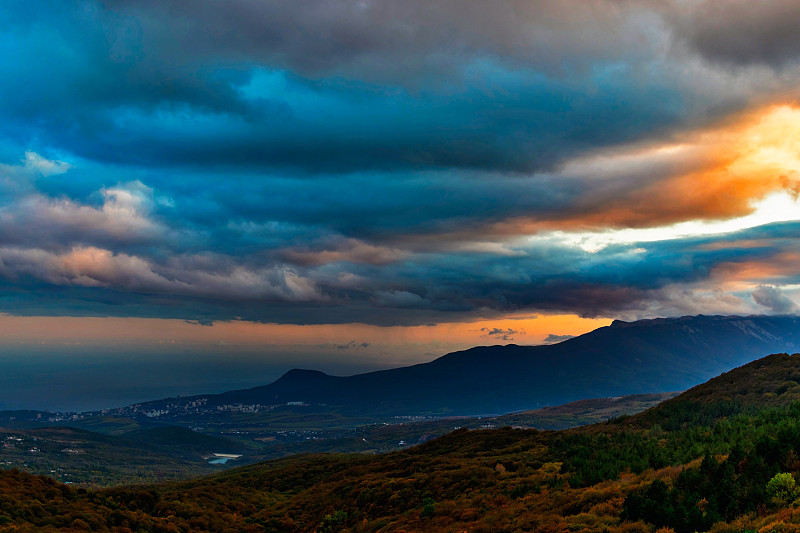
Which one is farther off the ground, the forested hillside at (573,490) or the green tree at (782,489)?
the green tree at (782,489)

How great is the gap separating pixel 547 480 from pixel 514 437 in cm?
5757

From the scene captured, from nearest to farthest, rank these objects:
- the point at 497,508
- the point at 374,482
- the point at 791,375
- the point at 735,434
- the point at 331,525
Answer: the point at 497,508
the point at 735,434
the point at 331,525
the point at 374,482
the point at 791,375

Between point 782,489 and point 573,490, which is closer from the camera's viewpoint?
point 782,489

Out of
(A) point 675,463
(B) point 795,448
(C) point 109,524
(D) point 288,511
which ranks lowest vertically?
(D) point 288,511

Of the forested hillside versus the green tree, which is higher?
the green tree

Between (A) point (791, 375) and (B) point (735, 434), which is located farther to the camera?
(A) point (791, 375)

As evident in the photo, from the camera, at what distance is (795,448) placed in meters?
37.9

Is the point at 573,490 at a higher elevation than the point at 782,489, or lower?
lower

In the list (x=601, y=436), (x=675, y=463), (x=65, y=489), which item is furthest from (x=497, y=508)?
(x=65, y=489)

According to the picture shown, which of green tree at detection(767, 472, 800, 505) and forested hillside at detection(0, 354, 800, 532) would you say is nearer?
green tree at detection(767, 472, 800, 505)

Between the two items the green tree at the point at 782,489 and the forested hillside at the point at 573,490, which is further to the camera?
the forested hillside at the point at 573,490

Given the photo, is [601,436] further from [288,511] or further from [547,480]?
[288,511]

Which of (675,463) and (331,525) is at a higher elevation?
(675,463)

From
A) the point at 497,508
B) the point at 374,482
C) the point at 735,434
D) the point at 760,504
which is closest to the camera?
the point at 760,504
